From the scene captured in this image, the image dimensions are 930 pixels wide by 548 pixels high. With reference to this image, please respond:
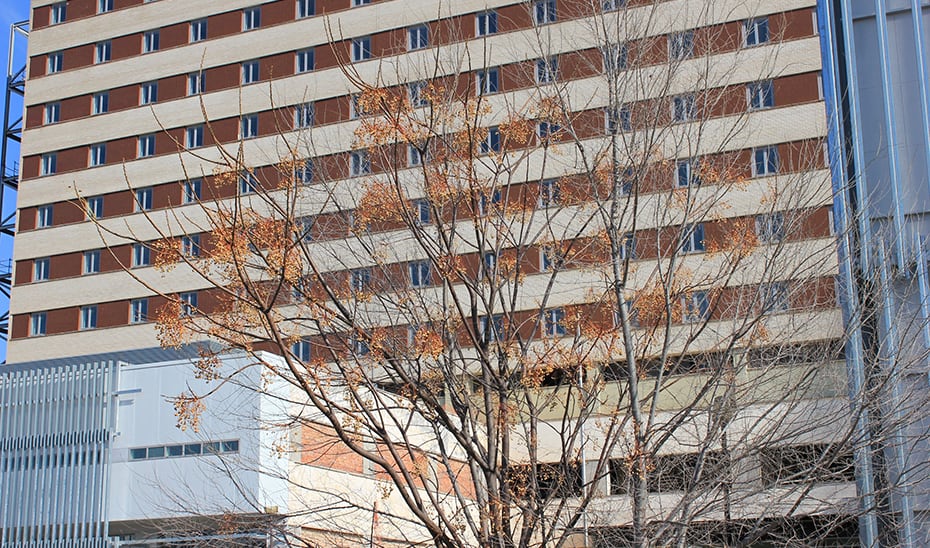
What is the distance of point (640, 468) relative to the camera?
1295cm

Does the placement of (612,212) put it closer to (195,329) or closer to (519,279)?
(519,279)

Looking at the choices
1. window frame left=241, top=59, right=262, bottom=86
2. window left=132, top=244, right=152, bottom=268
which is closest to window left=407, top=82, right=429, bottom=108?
window frame left=241, top=59, right=262, bottom=86

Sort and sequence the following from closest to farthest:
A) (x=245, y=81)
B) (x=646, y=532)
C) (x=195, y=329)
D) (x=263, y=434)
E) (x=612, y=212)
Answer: (x=195, y=329) → (x=646, y=532) → (x=612, y=212) → (x=263, y=434) → (x=245, y=81)

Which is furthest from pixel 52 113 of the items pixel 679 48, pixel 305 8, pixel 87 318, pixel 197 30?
pixel 679 48

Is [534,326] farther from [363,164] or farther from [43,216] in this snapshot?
[43,216]

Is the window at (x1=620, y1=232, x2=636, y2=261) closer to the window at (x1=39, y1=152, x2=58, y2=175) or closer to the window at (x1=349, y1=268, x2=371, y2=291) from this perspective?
the window at (x1=349, y1=268, x2=371, y2=291)

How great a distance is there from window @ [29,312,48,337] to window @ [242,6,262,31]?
1781 centimetres

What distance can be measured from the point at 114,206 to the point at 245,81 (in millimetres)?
9160

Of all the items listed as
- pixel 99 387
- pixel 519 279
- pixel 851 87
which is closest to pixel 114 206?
pixel 99 387

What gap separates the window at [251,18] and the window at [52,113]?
11.6 meters

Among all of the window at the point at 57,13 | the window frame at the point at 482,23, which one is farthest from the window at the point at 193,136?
the window frame at the point at 482,23

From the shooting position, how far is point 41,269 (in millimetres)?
58062

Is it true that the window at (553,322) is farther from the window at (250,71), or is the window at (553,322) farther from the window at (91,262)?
the window at (91,262)

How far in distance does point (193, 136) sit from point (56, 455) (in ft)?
101
